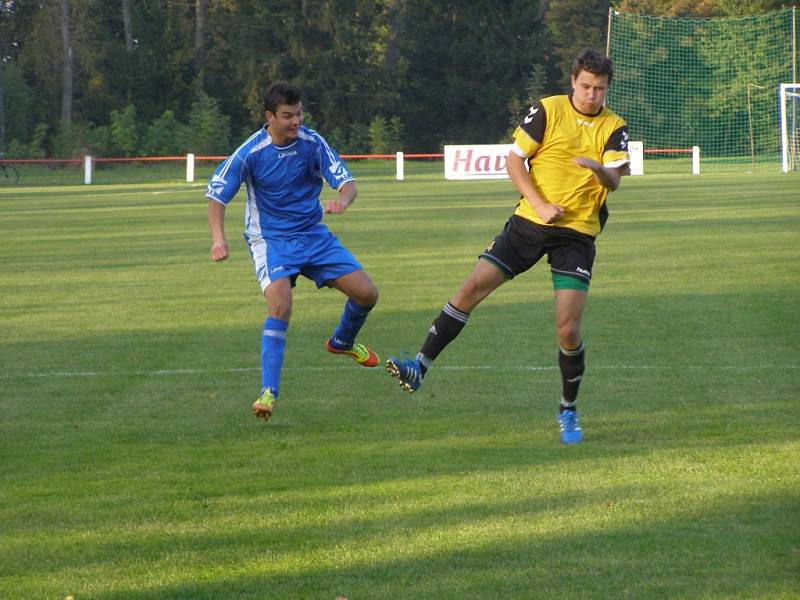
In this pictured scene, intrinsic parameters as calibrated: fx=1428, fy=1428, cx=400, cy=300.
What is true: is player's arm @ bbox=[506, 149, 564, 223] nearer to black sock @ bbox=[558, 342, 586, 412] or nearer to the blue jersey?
black sock @ bbox=[558, 342, 586, 412]

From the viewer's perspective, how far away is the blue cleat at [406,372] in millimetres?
7797

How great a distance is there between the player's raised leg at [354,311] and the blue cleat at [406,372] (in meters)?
0.74

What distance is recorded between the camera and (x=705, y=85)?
5841 cm

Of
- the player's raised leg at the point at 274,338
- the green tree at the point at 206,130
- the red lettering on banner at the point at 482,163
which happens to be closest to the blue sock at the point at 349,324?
the player's raised leg at the point at 274,338

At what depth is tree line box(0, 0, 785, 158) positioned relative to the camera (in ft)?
229

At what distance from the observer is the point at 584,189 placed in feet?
23.7

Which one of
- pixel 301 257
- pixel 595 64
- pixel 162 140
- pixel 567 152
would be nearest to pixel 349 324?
pixel 301 257

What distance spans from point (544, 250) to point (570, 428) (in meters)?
0.93

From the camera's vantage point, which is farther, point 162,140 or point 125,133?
point 162,140

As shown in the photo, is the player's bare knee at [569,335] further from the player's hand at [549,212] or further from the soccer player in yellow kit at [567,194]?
the player's hand at [549,212]

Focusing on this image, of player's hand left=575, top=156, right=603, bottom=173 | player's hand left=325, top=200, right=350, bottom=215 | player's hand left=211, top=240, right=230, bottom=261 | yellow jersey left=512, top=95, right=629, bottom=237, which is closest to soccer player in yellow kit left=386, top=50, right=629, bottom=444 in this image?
yellow jersey left=512, top=95, right=629, bottom=237

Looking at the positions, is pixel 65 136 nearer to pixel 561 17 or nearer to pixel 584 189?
pixel 561 17

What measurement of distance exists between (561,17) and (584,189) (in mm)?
82875

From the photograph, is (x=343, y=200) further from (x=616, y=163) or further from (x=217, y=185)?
(x=616, y=163)
